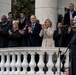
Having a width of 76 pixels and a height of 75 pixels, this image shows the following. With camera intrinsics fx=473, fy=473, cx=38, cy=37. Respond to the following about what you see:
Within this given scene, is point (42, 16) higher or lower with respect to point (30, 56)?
higher

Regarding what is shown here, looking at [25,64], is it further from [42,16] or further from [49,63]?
[42,16]

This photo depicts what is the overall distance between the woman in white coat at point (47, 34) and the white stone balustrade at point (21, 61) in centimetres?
54

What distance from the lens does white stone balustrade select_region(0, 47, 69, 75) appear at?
14031mm

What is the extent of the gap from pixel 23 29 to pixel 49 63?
1847 millimetres

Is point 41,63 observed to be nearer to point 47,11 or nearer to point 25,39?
point 25,39

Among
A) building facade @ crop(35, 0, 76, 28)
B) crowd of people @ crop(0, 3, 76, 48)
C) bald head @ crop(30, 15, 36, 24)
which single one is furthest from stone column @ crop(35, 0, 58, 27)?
bald head @ crop(30, 15, 36, 24)

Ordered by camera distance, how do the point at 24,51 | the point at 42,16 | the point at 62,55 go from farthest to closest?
1. the point at 42,16
2. the point at 24,51
3. the point at 62,55

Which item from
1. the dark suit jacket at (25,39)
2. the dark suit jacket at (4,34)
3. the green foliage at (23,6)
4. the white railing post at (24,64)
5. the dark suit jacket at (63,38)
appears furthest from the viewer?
the green foliage at (23,6)

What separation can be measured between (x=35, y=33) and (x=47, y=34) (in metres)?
0.38

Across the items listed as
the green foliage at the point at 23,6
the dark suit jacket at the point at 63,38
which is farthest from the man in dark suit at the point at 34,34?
the green foliage at the point at 23,6

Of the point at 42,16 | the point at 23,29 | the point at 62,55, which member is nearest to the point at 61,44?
the point at 62,55

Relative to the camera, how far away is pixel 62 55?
1365cm

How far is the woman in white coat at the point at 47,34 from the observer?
14.6 m

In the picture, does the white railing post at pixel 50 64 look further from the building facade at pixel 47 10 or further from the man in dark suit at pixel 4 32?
the building facade at pixel 47 10
